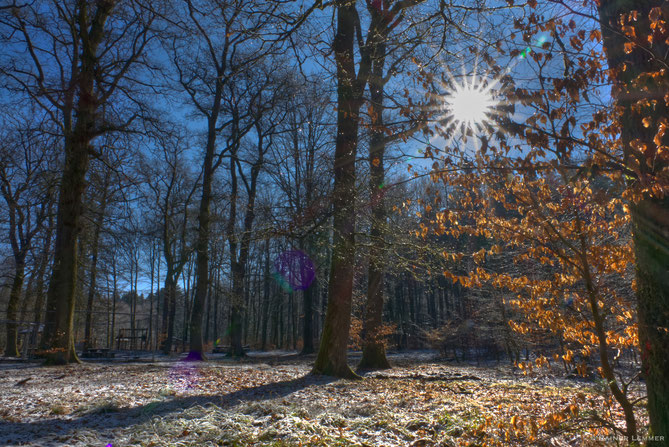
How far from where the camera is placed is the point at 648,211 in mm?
3082

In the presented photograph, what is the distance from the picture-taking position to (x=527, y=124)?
3225 mm

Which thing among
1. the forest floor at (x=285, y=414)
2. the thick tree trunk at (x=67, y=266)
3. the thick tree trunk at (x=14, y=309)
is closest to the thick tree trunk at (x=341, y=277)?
the forest floor at (x=285, y=414)

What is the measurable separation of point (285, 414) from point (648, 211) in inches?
168

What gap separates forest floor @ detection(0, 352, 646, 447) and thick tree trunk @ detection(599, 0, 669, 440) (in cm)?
55

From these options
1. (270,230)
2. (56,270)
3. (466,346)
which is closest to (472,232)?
(270,230)

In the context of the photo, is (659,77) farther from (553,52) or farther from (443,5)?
(443,5)

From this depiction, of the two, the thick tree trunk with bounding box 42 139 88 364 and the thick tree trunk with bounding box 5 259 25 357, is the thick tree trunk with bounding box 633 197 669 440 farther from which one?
the thick tree trunk with bounding box 5 259 25 357

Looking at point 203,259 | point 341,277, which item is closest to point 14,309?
point 203,259

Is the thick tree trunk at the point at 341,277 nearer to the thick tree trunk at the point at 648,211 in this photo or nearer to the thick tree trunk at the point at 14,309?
the thick tree trunk at the point at 648,211

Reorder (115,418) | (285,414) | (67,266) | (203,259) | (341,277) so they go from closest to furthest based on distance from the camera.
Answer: (115,418) → (285,414) → (341,277) → (67,266) → (203,259)

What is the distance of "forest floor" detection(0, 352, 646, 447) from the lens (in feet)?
12.9

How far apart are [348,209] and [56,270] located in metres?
9.15

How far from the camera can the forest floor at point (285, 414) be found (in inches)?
155

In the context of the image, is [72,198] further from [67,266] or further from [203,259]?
[203,259]
